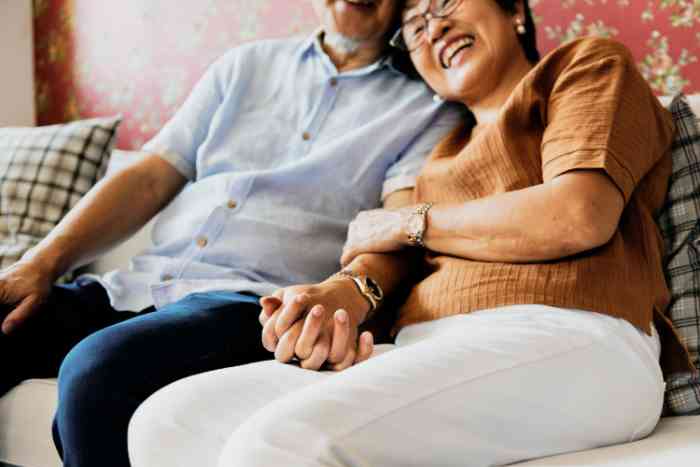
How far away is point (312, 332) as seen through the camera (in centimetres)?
111

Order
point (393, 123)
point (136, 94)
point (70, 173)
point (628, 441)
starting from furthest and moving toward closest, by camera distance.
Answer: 1. point (136, 94)
2. point (70, 173)
3. point (393, 123)
4. point (628, 441)

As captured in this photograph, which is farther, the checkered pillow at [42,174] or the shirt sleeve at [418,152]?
the checkered pillow at [42,174]

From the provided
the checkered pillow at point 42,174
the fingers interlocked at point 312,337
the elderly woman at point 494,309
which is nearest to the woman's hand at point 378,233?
the elderly woman at point 494,309

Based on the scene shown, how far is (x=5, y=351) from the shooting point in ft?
4.97

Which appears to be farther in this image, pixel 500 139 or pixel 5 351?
pixel 5 351

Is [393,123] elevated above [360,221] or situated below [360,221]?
above

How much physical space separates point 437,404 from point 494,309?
25 cm

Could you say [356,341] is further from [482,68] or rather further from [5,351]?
[5,351]

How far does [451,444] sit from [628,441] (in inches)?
11.4

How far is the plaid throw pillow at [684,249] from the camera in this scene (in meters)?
1.21

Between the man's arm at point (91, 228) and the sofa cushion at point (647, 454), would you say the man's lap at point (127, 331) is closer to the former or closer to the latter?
the man's arm at point (91, 228)

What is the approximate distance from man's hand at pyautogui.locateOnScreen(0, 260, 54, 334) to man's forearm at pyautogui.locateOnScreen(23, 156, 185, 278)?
2cm

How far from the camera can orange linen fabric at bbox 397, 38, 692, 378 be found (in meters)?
1.13

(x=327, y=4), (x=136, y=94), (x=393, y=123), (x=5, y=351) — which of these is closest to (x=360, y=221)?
(x=393, y=123)
